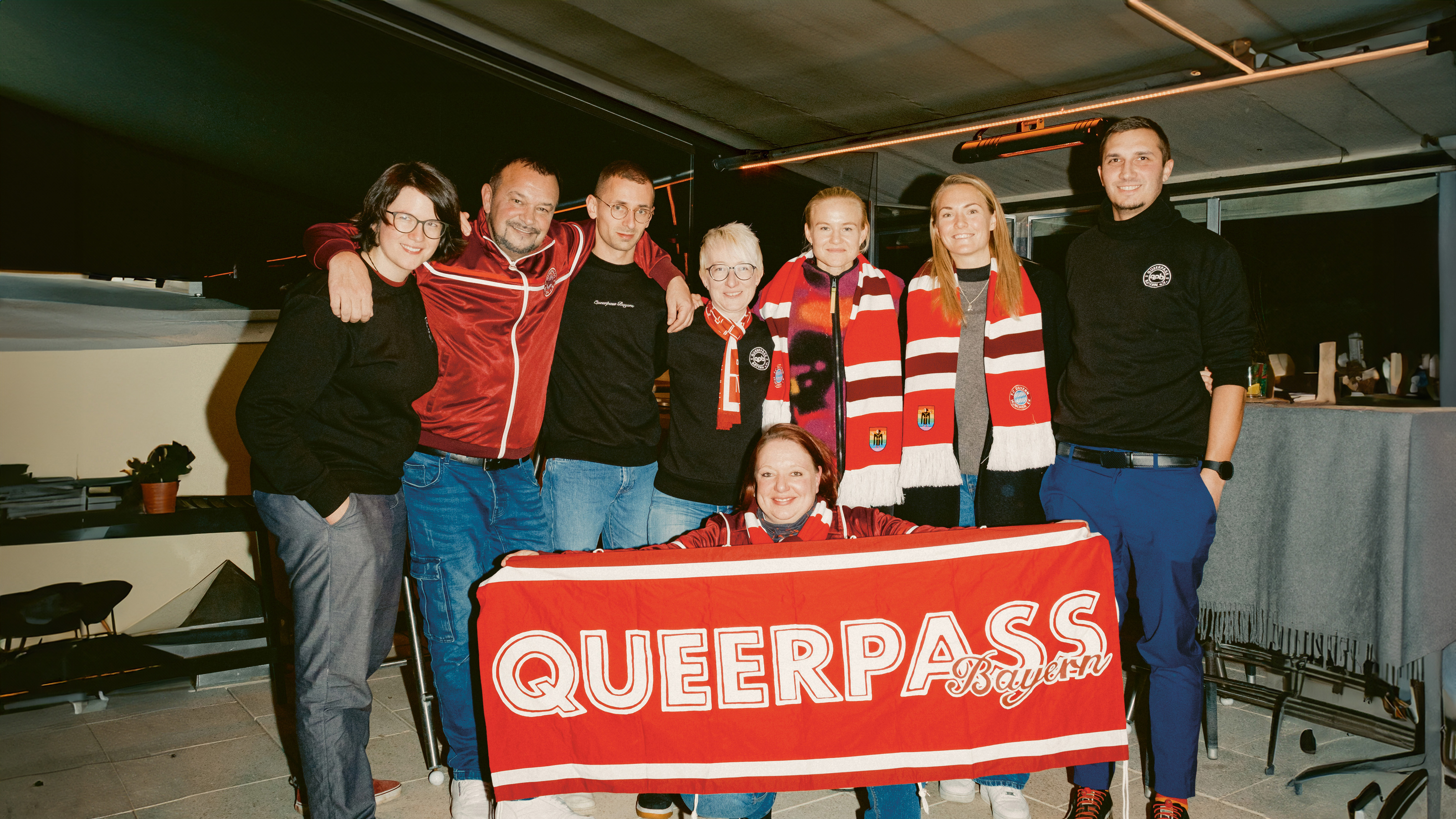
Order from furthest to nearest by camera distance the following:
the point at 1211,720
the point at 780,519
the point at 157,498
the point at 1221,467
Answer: the point at 157,498 → the point at 1211,720 → the point at 1221,467 → the point at 780,519

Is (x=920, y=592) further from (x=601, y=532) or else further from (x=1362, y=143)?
(x=1362, y=143)

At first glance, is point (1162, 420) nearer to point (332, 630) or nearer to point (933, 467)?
point (933, 467)

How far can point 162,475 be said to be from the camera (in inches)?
128

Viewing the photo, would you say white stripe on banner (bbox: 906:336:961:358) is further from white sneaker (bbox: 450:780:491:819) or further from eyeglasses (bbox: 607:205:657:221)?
white sneaker (bbox: 450:780:491:819)

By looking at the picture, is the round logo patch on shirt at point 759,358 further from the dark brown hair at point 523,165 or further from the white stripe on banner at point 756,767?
the white stripe on banner at point 756,767

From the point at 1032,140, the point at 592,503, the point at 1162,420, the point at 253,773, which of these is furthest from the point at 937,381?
the point at 1032,140

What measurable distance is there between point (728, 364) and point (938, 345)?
0.62m

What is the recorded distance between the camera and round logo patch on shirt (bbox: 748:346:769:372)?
2443 millimetres

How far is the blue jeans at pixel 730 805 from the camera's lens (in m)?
1.93

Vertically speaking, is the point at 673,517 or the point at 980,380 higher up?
the point at 980,380

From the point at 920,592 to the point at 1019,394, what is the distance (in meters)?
0.76

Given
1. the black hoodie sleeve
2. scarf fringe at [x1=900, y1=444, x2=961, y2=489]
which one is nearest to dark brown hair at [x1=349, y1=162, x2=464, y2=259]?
the black hoodie sleeve

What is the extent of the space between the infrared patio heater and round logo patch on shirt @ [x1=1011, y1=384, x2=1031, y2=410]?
15.2 ft

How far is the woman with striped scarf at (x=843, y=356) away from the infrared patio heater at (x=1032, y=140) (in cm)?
448
